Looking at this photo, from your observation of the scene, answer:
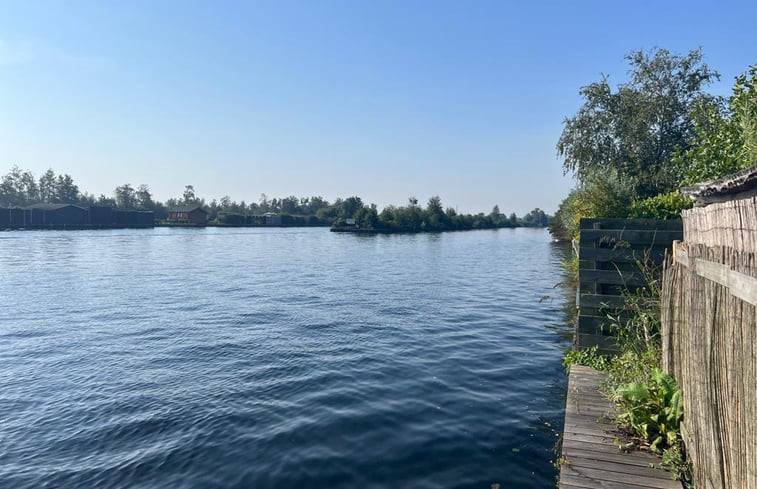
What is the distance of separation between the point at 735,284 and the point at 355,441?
565 cm

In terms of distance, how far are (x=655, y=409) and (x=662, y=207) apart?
9.85 m

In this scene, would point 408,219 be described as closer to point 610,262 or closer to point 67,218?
point 67,218

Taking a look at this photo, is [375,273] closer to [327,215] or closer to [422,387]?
[422,387]

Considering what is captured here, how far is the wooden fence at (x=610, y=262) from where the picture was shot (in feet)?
24.3

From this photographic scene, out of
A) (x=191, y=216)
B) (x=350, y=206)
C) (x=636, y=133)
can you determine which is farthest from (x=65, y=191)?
(x=636, y=133)

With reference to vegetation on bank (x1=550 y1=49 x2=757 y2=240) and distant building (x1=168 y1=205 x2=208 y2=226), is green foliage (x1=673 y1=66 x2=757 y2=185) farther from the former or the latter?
distant building (x1=168 y1=205 x2=208 y2=226)

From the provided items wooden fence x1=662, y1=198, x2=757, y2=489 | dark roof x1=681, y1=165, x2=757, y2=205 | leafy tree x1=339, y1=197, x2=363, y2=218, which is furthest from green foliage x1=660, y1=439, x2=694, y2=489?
leafy tree x1=339, y1=197, x2=363, y2=218

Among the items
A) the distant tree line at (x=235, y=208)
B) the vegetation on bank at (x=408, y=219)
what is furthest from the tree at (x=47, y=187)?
the vegetation on bank at (x=408, y=219)

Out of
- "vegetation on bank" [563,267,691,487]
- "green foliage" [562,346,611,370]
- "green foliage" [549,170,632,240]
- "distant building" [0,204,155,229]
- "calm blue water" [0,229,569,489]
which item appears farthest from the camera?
"distant building" [0,204,155,229]

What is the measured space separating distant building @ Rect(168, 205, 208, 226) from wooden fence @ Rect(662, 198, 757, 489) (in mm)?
140184

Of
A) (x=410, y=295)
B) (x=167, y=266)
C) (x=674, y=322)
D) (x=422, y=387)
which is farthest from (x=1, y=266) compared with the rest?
(x=674, y=322)

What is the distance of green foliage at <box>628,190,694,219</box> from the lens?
42.4 ft

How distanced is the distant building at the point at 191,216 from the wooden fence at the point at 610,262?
137263 mm

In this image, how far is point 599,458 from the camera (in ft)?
15.8
